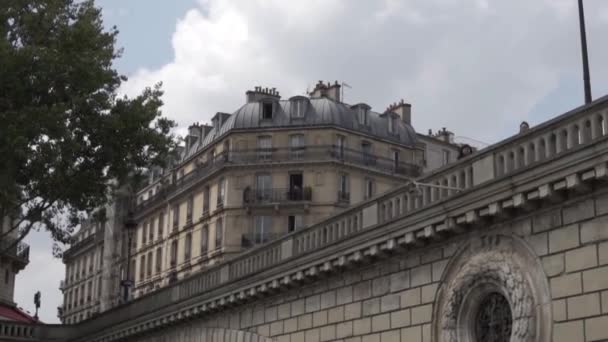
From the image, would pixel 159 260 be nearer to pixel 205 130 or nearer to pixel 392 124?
pixel 205 130

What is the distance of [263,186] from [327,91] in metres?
9.51

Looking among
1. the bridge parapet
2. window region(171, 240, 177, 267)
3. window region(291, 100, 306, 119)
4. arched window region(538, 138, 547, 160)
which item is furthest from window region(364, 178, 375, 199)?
arched window region(538, 138, 547, 160)

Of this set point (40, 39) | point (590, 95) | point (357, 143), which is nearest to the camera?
point (590, 95)

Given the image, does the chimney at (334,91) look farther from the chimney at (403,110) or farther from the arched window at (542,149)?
the arched window at (542,149)

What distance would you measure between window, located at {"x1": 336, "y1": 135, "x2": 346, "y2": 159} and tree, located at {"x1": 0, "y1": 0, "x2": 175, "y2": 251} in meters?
27.8

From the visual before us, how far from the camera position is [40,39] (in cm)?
2859

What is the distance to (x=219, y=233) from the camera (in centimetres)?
5916

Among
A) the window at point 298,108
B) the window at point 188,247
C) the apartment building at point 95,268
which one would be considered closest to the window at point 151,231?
the apartment building at point 95,268

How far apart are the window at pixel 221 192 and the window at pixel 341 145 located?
7.03m

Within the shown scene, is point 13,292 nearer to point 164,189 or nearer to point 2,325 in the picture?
point 2,325

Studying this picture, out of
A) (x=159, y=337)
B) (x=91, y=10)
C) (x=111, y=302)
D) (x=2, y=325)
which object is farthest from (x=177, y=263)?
(x=91, y=10)

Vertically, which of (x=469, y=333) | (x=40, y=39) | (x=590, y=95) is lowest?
(x=469, y=333)

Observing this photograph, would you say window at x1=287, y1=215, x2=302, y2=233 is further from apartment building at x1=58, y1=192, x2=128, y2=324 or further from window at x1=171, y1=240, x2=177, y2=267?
apartment building at x1=58, y1=192, x2=128, y2=324

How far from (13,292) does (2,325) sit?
34.8ft
